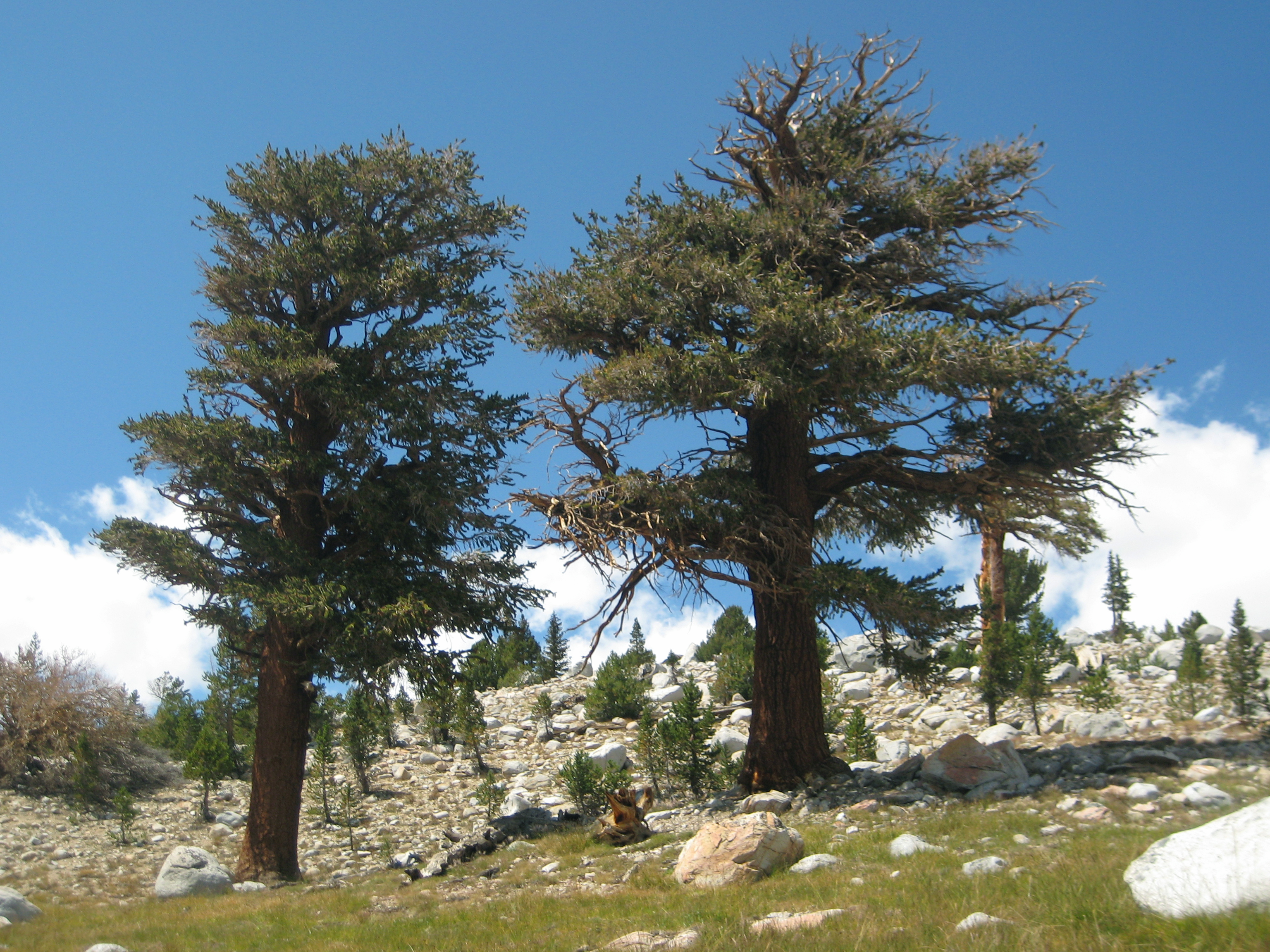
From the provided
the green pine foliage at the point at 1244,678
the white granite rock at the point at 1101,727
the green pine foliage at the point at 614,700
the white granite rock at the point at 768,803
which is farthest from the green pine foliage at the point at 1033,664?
the green pine foliage at the point at 614,700

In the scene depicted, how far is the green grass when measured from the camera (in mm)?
4484

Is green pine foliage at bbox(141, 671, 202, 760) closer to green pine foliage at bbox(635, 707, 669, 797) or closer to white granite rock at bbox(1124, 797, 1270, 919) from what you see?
green pine foliage at bbox(635, 707, 669, 797)

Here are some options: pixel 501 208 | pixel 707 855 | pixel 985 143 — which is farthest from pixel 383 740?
pixel 985 143

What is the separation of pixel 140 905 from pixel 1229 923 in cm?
1149

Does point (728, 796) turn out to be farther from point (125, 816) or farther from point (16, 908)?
point (125, 816)

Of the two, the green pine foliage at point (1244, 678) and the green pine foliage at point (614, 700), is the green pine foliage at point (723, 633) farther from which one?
the green pine foliage at point (1244, 678)

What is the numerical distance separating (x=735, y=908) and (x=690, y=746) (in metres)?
8.07

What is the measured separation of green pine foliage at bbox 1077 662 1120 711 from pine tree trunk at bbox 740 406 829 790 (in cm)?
628

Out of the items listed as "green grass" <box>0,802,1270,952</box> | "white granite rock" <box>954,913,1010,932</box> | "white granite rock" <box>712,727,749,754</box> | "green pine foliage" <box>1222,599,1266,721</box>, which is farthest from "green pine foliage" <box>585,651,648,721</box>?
"white granite rock" <box>954,913,1010,932</box>

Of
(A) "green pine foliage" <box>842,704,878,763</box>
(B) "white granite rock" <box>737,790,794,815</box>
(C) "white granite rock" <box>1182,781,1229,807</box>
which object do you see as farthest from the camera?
(A) "green pine foliage" <box>842,704,878,763</box>

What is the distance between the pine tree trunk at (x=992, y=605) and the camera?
1345cm

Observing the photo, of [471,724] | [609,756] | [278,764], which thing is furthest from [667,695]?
[278,764]

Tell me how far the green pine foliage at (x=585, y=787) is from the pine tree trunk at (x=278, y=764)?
4.06 meters

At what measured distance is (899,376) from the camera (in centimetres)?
1063
